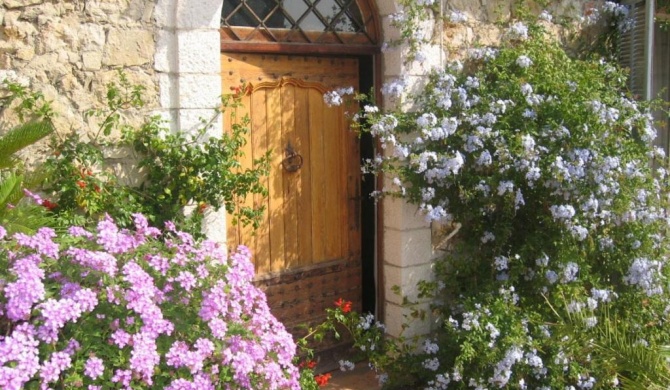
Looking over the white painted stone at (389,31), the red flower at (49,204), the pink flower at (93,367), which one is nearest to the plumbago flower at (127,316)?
the pink flower at (93,367)

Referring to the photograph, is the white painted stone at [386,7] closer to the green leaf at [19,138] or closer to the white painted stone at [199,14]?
the white painted stone at [199,14]

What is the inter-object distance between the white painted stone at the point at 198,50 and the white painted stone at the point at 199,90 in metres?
0.04

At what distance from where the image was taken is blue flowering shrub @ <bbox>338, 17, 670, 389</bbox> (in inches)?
182

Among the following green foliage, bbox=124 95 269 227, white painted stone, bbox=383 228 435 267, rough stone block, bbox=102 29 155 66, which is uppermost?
rough stone block, bbox=102 29 155 66

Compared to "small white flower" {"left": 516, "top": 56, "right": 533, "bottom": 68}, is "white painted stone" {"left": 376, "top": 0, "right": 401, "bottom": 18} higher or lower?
higher

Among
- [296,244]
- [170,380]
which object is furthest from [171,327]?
[296,244]

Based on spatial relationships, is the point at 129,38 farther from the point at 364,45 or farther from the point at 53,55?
the point at 364,45

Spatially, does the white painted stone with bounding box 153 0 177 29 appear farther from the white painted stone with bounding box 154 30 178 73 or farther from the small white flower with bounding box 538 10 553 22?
the small white flower with bounding box 538 10 553 22

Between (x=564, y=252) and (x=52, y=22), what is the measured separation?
3.31 meters

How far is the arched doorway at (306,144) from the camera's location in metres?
4.55

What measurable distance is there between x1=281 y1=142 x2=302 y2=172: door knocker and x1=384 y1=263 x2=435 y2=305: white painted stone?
3.03 ft

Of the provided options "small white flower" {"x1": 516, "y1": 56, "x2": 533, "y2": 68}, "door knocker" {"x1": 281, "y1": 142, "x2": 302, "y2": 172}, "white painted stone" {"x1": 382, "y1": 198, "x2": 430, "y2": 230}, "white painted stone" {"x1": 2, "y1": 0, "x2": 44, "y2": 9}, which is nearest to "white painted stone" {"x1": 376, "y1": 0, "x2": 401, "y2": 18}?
"small white flower" {"x1": 516, "y1": 56, "x2": 533, "y2": 68}

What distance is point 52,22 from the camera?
3623 mm

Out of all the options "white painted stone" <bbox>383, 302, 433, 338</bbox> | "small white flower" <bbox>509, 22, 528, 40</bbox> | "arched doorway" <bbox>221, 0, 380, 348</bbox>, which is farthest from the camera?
"small white flower" <bbox>509, 22, 528, 40</bbox>
